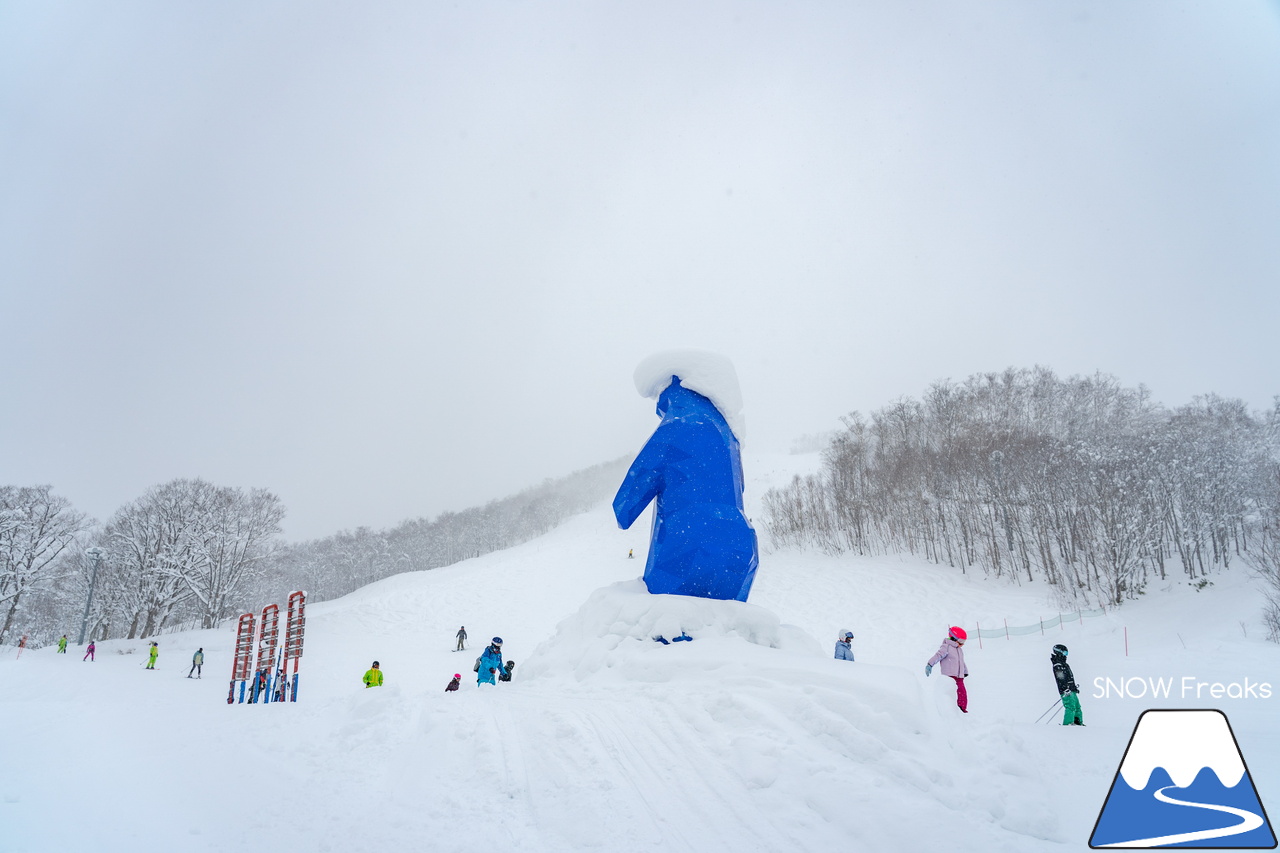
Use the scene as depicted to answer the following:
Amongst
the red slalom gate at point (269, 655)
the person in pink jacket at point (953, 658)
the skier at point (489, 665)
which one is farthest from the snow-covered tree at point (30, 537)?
the person in pink jacket at point (953, 658)

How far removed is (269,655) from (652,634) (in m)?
9.73

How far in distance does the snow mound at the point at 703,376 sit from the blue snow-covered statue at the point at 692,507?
35 centimetres

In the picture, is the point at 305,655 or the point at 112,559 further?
the point at 112,559

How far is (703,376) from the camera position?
9234 mm

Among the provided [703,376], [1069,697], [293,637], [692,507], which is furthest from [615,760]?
[293,637]

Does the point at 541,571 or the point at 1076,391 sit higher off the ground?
the point at 1076,391

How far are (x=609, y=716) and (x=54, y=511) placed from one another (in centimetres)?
3589

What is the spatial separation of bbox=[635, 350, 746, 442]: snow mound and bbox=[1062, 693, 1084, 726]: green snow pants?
5610mm

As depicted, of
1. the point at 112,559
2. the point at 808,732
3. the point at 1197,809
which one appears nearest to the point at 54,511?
the point at 112,559

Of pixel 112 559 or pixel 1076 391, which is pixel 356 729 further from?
pixel 1076 391

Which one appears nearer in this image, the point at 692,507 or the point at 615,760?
the point at 615,760

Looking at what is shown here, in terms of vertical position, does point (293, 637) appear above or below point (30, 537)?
below

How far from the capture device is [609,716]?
5.21 metres

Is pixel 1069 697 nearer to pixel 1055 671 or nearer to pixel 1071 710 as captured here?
pixel 1071 710
